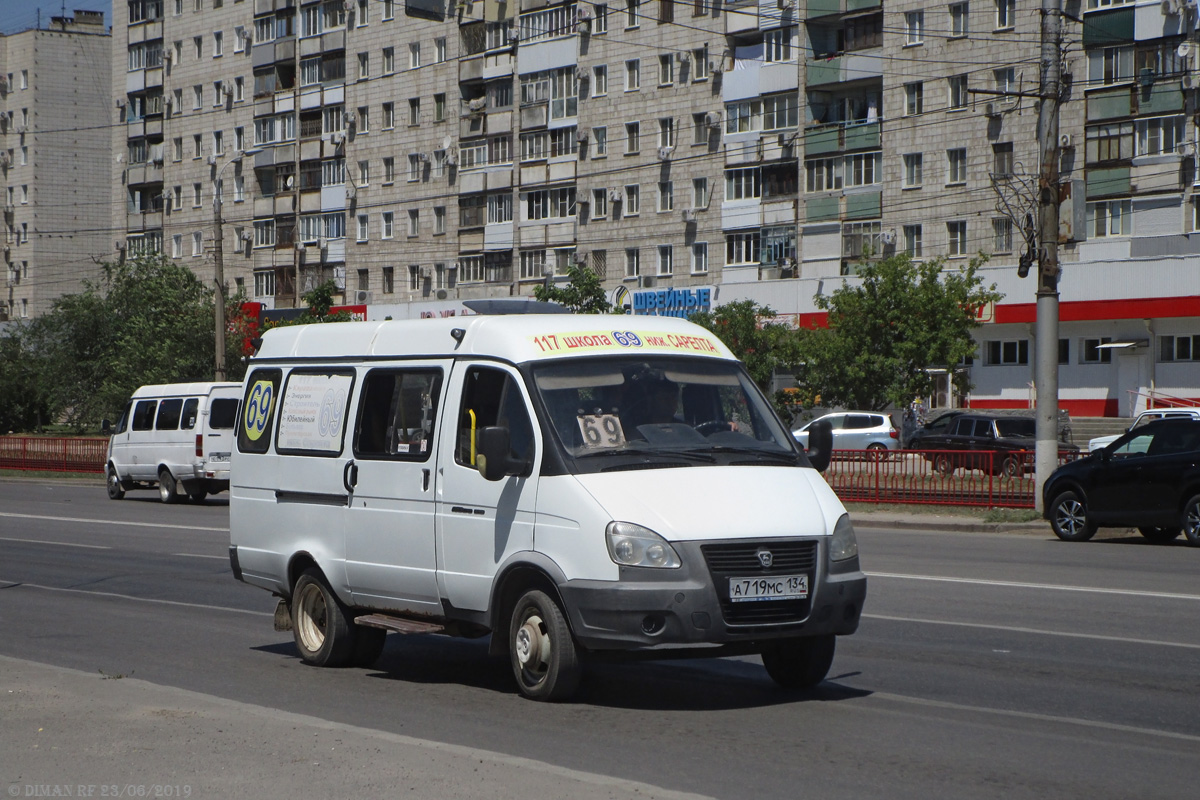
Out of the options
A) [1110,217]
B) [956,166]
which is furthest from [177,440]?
[1110,217]

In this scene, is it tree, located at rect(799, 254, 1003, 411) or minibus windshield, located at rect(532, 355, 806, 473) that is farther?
tree, located at rect(799, 254, 1003, 411)

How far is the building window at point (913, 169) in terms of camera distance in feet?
184

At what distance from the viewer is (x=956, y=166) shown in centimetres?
5516

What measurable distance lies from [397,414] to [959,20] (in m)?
49.8

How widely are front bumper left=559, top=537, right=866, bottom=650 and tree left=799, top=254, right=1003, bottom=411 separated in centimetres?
4064

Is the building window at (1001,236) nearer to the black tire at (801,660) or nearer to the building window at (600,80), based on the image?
the building window at (600,80)

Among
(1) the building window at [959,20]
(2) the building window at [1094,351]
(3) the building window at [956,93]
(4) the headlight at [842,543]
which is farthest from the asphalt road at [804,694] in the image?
(1) the building window at [959,20]

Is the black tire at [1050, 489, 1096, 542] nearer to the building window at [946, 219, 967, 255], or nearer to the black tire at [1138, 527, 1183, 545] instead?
the black tire at [1138, 527, 1183, 545]

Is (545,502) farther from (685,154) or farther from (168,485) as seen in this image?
(685,154)

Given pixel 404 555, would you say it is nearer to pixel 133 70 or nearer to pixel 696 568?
pixel 696 568

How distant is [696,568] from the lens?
7.56 m

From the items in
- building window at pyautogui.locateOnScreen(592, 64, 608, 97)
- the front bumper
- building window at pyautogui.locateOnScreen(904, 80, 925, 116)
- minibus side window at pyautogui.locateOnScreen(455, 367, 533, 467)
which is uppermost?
building window at pyautogui.locateOnScreen(592, 64, 608, 97)

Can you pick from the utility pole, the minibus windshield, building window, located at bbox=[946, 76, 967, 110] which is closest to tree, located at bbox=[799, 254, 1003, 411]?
building window, located at bbox=[946, 76, 967, 110]

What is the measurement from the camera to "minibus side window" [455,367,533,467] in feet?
27.4
